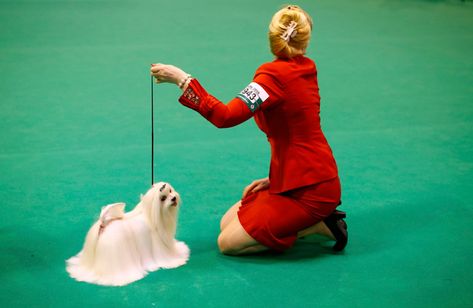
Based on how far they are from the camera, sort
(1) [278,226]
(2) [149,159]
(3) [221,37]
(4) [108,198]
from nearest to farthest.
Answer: (1) [278,226], (4) [108,198], (2) [149,159], (3) [221,37]

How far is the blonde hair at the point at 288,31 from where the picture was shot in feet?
9.80

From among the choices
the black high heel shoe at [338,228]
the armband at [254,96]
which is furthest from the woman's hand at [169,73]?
the black high heel shoe at [338,228]

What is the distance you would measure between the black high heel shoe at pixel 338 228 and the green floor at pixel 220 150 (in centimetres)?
6

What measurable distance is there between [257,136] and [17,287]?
7.68 feet

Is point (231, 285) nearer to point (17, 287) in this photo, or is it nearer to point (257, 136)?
point (17, 287)

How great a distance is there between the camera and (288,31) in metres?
3.00

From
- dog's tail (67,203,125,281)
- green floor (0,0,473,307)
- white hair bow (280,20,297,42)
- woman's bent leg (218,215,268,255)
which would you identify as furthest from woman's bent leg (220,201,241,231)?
white hair bow (280,20,297,42)

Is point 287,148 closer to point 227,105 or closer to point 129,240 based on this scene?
point 227,105

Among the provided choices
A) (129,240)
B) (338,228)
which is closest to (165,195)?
(129,240)

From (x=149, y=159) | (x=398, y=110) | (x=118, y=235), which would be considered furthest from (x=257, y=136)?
(x=118, y=235)

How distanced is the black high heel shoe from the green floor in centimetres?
6

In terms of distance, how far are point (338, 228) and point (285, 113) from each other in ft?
2.14

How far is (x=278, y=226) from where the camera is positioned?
317 cm

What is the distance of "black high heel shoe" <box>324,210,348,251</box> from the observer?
3.27 m
